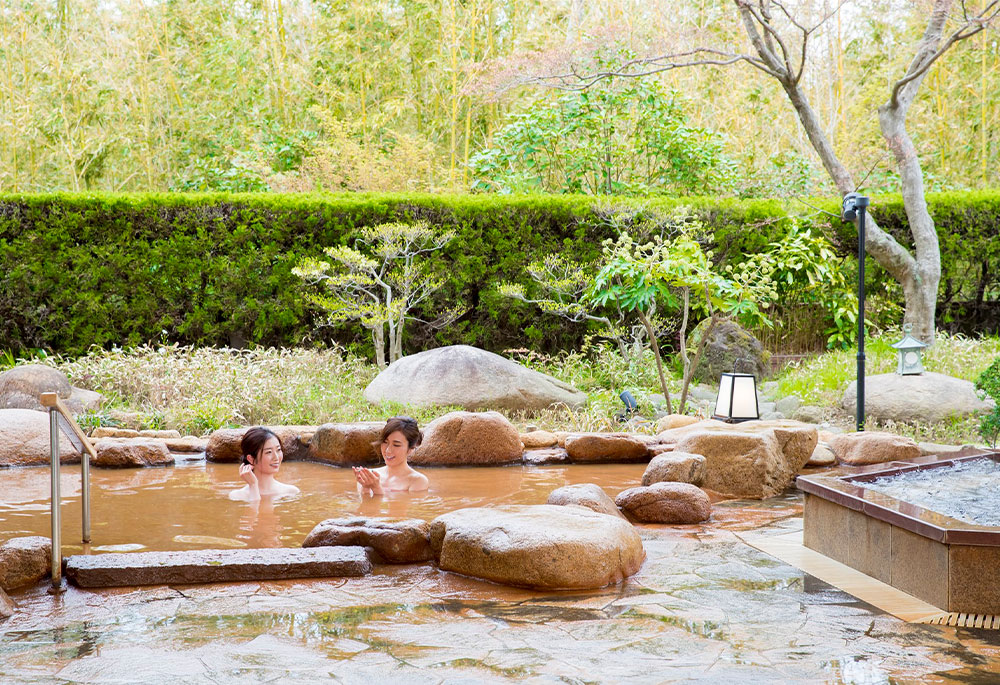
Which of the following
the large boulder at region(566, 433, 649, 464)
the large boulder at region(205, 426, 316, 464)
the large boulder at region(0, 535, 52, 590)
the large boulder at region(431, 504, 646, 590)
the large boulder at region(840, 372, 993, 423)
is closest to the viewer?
the large boulder at region(0, 535, 52, 590)

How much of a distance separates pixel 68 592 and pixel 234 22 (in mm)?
14476

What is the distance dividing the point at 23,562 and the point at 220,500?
196 cm

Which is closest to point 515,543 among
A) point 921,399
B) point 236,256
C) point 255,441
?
point 255,441

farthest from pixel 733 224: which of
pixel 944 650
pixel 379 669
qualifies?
pixel 379 669

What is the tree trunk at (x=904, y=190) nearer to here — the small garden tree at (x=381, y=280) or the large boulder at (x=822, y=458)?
the small garden tree at (x=381, y=280)

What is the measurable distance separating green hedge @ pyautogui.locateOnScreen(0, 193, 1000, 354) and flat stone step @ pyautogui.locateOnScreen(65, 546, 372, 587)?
6.76 meters

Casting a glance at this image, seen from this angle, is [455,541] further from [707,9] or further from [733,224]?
[707,9]

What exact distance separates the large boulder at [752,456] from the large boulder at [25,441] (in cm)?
467

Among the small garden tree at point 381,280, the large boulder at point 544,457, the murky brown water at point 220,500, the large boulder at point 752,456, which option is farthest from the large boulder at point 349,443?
the small garden tree at point 381,280

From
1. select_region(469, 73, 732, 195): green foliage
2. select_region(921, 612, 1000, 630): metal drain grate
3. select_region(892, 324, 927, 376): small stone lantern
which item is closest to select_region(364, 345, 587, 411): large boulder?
select_region(892, 324, 927, 376): small stone lantern

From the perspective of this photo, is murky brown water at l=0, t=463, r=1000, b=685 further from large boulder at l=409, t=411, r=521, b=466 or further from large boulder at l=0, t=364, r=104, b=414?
large boulder at l=0, t=364, r=104, b=414

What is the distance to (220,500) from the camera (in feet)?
19.1

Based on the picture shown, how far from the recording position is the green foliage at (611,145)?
1304 cm

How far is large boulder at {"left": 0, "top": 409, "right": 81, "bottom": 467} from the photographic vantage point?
272 inches
